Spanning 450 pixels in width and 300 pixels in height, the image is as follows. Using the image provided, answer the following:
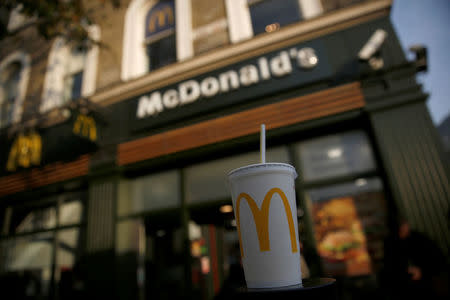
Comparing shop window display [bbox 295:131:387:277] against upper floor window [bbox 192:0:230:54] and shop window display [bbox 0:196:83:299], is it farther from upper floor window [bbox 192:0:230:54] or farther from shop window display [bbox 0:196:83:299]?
shop window display [bbox 0:196:83:299]

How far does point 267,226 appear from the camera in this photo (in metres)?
1.21

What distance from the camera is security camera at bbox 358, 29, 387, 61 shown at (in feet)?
13.9

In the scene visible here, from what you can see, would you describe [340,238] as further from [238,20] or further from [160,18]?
[160,18]

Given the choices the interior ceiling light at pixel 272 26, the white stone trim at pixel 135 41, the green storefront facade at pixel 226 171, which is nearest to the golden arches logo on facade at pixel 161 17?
the white stone trim at pixel 135 41

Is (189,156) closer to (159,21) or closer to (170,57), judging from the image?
(170,57)

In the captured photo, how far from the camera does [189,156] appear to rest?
16.4ft

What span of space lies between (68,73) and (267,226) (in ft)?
27.3

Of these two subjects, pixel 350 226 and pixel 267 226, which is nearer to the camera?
pixel 267 226

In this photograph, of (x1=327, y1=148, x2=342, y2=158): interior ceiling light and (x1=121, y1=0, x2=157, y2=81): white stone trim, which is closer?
(x1=327, y1=148, x2=342, y2=158): interior ceiling light

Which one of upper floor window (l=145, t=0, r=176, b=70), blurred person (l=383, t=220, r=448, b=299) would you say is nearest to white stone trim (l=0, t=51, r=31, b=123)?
upper floor window (l=145, t=0, r=176, b=70)

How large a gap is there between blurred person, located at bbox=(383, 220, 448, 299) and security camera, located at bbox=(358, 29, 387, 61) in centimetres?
248

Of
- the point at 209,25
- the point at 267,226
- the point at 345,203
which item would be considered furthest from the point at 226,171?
the point at 267,226

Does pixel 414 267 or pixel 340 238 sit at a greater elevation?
pixel 340 238

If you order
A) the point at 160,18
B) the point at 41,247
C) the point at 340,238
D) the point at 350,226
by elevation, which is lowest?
the point at 340,238
